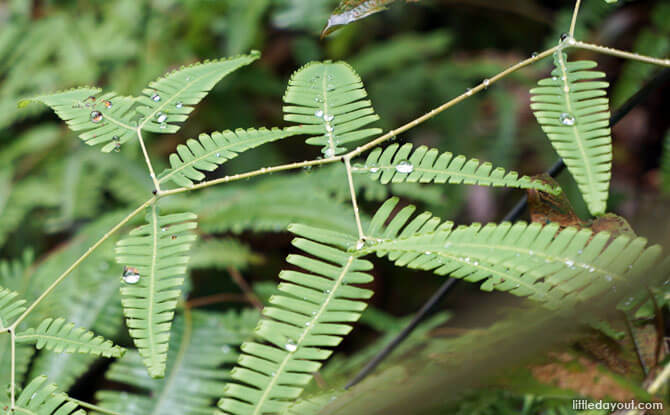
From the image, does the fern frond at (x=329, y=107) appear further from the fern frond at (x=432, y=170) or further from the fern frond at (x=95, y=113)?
the fern frond at (x=95, y=113)

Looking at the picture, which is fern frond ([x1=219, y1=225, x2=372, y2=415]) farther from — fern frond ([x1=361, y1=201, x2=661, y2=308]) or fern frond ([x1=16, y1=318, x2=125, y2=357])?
fern frond ([x1=16, y1=318, x2=125, y2=357])

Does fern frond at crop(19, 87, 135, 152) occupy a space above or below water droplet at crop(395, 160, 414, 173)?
above

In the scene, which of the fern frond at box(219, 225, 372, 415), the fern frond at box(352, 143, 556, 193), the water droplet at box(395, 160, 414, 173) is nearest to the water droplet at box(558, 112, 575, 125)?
the fern frond at box(352, 143, 556, 193)

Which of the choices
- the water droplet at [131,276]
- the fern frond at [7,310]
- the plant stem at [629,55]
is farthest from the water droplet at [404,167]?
the fern frond at [7,310]

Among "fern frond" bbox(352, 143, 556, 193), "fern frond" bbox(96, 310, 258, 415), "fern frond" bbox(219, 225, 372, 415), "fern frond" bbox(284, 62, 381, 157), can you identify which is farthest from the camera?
"fern frond" bbox(96, 310, 258, 415)

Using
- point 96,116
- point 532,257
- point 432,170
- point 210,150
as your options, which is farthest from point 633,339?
point 96,116

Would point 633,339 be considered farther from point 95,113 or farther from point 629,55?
point 95,113
